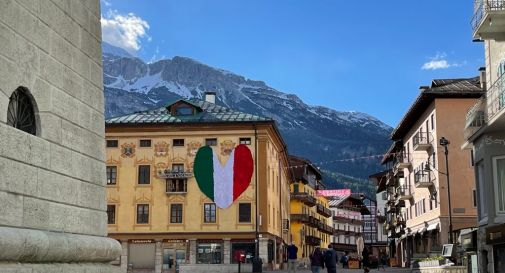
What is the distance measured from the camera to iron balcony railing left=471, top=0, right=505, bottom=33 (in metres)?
21.3

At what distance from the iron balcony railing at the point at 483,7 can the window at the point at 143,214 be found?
131 feet

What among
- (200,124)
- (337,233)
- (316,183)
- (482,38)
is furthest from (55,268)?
(337,233)

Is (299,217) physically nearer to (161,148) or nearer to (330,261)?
(161,148)

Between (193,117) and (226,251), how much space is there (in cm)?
1257

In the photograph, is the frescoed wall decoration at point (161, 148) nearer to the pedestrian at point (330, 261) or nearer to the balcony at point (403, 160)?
the balcony at point (403, 160)

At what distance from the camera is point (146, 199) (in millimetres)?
57562

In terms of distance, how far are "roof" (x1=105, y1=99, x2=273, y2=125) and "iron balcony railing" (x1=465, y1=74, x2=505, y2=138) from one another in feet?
106

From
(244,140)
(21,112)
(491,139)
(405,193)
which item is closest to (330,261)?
(491,139)

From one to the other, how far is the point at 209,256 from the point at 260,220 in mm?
5323

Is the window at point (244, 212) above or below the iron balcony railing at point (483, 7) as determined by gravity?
below

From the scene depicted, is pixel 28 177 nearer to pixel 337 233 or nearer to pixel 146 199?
pixel 146 199

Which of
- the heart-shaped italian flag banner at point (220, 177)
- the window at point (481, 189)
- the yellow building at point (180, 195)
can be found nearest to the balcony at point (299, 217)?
the yellow building at point (180, 195)

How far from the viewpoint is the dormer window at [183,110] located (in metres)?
60.1

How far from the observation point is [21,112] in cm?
988
